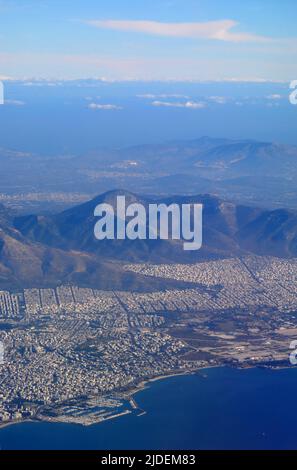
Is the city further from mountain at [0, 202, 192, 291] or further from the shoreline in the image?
mountain at [0, 202, 192, 291]

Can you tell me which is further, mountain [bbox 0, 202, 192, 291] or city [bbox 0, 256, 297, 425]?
mountain [bbox 0, 202, 192, 291]

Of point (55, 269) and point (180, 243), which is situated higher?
point (180, 243)

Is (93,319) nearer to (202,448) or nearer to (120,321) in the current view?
(120,321)

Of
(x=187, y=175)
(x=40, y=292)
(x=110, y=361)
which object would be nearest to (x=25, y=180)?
(x=187, y=175)

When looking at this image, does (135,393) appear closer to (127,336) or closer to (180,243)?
(127,336)

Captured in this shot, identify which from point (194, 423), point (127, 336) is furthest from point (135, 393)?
point (127, 336)

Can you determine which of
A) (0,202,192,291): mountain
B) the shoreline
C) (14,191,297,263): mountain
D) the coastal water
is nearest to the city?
the shoreline
